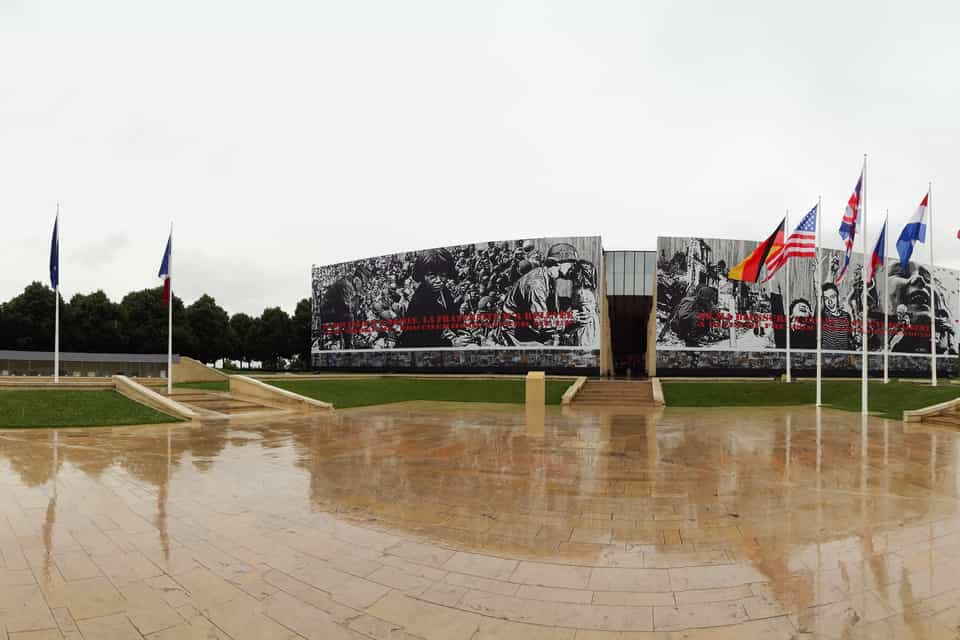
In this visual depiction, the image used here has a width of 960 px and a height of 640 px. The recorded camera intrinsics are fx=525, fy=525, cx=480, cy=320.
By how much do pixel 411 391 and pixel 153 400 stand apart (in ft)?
46.3

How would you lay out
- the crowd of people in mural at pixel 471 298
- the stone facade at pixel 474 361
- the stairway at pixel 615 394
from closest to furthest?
the stairway at pixel 615 394 → the stone facade at pixel 474 361 → the crowd of people in mural at pixel 471 298

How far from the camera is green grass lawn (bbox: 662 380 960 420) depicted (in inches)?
851

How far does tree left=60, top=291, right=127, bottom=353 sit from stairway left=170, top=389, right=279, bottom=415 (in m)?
33.0

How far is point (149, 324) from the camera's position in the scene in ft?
173

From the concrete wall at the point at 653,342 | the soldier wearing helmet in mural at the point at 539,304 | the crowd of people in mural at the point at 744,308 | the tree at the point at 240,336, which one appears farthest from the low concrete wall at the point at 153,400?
the tree at the point at 240,336

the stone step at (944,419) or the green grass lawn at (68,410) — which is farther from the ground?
the green grass lawn at (68,410)

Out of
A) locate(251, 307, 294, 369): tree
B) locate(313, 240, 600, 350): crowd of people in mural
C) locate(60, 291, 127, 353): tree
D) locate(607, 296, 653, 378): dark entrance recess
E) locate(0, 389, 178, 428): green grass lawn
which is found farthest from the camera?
locate(251, 307, 294, 369): tree

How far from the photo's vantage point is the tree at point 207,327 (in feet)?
189

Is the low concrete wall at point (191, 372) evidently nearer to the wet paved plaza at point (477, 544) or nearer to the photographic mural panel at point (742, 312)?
the wet paved plaza at point (477, 544)

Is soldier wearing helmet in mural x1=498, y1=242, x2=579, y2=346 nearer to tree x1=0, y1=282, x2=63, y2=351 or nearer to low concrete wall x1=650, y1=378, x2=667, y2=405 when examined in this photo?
low concrete wall x1=650, y1=378, x2=667, y2=405

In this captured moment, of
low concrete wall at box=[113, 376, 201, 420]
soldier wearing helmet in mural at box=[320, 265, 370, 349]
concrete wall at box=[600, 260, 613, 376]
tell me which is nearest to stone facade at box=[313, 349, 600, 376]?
concrete wall at box=[600, 260, 613, 376]

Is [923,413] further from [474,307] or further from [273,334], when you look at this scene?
[273,334]

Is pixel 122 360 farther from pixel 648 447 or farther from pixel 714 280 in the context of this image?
pixel 714 280

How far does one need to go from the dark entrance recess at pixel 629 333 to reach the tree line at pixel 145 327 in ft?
120
